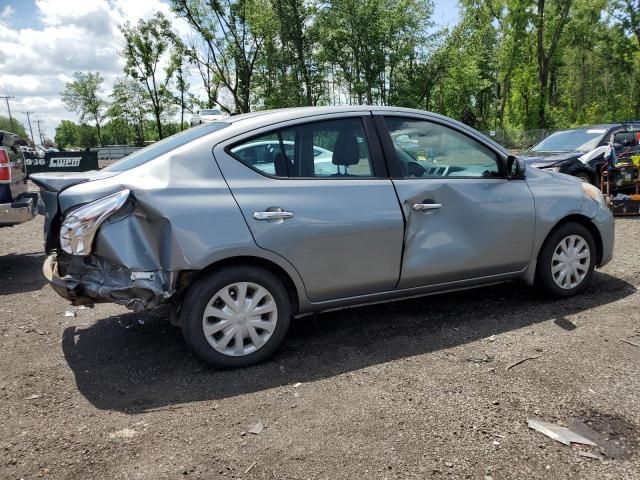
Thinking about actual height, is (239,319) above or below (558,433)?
above

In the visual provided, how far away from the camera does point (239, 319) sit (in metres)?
3.45

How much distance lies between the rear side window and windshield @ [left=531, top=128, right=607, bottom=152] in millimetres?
8499

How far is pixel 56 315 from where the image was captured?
4797mm

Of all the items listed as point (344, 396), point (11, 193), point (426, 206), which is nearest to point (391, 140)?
point (426, 206)

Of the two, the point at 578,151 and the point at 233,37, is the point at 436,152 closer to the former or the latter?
the point at 578,151

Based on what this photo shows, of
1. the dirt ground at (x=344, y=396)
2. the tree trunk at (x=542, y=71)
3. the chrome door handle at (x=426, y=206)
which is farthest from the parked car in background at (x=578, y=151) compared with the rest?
the tree trunk at (x=542, y=71)

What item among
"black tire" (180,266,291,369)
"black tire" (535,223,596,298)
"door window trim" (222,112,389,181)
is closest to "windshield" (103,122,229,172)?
"door window trim" (222,112,389,181)

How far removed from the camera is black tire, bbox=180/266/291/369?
131 inches

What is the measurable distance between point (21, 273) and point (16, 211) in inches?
37.9

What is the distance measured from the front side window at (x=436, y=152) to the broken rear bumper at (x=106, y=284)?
6.52 ft

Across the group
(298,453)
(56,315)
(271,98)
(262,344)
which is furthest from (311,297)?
(271,98)

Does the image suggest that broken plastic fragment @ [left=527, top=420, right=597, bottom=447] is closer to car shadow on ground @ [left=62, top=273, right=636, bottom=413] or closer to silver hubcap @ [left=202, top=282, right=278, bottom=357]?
car shadow on ground @ [left=62, top=273, right=636, bottom=413]

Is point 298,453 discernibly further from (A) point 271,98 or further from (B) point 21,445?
(A) point 271,98

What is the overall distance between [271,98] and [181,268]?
28.5 metres
